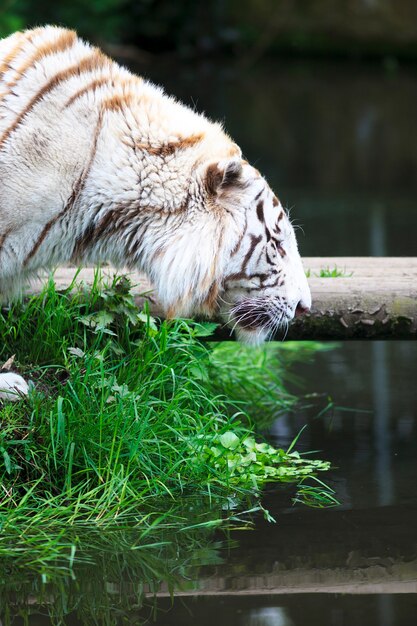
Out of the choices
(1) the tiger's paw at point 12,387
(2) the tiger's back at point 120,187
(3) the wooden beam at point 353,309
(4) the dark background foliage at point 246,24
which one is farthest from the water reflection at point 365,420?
(4) the dark background foliage at point 246,24

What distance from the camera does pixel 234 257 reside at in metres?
3.87

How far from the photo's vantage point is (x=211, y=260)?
3.78 meters

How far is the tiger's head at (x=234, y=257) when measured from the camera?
3.75m

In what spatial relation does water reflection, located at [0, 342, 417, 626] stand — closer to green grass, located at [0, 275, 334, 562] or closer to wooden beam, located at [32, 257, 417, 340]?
green grass, located at [0, 275, 334, 562]

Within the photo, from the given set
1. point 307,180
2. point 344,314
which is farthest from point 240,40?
point 344,314

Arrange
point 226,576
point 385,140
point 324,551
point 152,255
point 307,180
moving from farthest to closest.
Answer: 1. point 385,140
2. point 307,180
3. point 152,255
4. point 324,551
5. point 226,576

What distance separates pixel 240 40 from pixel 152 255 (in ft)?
58.6

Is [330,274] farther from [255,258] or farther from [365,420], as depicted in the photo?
[255,258]

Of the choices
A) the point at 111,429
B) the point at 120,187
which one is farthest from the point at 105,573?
the point at 120,187

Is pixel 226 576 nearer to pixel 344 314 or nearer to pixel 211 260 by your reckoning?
pixel 211 260

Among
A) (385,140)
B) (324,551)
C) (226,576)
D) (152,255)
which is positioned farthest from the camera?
(385,140)

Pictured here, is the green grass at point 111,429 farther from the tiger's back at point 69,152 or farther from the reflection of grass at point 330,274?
the reflection of grass at point 330,274

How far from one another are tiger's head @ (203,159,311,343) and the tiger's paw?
0.79 meters

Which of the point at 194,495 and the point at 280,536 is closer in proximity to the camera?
the point at 280,536
